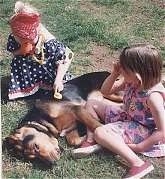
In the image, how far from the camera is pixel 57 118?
3686 mm

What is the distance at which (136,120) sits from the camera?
358 cm

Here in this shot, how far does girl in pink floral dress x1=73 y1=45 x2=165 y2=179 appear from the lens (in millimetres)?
3418

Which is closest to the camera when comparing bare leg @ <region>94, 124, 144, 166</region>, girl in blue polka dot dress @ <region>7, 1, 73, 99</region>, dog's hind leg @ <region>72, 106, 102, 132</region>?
bare leg @ <region>94, 124, 144, 166</region>

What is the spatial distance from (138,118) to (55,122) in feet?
1.78

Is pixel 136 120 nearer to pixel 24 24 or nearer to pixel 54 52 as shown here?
pixel 54 52

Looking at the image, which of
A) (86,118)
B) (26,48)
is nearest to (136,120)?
(86,118)

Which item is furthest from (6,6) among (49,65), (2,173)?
(2,173)

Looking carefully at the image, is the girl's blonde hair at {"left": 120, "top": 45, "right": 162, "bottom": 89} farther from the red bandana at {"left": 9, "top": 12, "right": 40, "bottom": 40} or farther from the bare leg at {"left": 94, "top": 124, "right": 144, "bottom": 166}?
the red bandana at {"left": 9, "top": 12, "right": 40, "bottom": 40}

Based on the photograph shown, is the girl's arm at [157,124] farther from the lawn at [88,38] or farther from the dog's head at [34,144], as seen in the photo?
the dog's head at [34,144]

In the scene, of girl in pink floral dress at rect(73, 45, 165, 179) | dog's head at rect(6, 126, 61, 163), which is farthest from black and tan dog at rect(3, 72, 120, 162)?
girl in pink floral dress at rect(73, 45, 165, 179)

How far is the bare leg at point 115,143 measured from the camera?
3.35 meters

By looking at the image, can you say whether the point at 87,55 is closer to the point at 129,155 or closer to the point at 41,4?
the point at 41,4

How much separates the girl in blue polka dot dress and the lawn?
0.15 m

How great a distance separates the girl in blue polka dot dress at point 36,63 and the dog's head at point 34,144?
56cm
